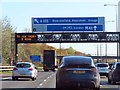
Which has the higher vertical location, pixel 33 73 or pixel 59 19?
pixel 59 19

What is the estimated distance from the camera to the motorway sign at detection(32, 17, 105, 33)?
61812mm

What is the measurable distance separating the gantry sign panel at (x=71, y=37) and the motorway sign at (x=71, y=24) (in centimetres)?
97

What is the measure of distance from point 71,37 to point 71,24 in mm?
2173

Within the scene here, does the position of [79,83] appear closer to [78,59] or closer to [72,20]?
[78,59]

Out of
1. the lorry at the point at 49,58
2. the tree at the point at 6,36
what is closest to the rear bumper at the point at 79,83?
the lorry at the point at 49,58

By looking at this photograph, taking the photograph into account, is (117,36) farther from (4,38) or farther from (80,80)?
(80,80)

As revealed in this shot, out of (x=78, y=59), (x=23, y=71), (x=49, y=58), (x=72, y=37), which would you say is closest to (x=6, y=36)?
(x=49, y=58)

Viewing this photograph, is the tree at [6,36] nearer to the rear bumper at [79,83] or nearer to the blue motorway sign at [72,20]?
the blue motorway sign at [72,20]

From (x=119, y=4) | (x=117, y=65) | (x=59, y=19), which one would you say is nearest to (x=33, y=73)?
(x=117, y=65)

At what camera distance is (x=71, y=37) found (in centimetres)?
6319

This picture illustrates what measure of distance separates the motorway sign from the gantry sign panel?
3.20 ft

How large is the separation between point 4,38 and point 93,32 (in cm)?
3387

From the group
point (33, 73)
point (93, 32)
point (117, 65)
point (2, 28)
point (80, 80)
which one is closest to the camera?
point (80, 80)

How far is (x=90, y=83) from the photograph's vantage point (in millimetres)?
21516
